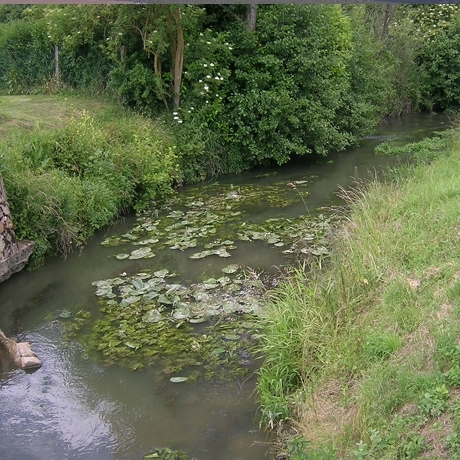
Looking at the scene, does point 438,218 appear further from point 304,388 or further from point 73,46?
point 73,46

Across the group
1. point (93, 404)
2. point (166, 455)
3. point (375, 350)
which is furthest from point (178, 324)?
point (375, 350)

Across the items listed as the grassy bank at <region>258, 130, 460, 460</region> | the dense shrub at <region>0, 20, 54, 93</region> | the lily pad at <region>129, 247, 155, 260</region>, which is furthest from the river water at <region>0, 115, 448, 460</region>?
the dense shrub at <region>0, 20, 54, 93</region>

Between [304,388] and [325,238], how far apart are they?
4563 mm

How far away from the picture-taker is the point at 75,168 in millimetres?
10711

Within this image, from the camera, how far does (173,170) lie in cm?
1290

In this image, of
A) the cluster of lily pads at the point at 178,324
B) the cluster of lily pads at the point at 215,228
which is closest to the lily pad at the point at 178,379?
the cluster of lily pads at the point at 178,324

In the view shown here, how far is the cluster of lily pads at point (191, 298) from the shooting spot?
641cm

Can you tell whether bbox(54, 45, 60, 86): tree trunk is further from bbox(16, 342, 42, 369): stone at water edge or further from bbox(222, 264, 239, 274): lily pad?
bbox(16, 342, 42, 369): stone at water edge

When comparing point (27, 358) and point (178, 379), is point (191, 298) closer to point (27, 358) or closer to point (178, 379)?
point (178, 379)

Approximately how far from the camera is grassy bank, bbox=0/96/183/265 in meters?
9.06

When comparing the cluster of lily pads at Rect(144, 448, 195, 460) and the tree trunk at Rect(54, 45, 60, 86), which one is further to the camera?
the tree trunk at Rect(54, 45, 60, 86)

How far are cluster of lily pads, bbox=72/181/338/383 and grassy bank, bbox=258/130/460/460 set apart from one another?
0.81 metres

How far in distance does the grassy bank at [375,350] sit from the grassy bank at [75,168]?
183 inches

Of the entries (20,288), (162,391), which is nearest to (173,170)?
(20,288)
